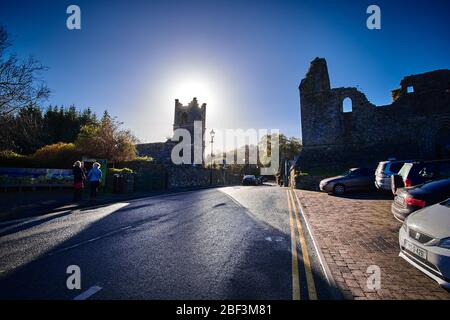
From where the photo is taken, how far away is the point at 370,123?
24.3 meters

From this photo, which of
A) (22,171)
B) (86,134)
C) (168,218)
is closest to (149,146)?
(86,134)

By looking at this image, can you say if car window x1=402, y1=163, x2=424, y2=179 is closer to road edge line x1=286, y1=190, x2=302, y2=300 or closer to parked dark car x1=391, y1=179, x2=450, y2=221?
parked dark car x1=391, y1=179, x2=450, y2=221

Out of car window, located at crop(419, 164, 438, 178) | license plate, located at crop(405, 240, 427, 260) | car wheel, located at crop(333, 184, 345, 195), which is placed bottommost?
car wheel, located at crop(333, 184, 345, 195)

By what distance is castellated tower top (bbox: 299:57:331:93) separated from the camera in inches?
1038

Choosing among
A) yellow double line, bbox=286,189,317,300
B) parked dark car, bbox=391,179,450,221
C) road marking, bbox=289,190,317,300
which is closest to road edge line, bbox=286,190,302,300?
yellow double line, bbox=286,189,317,300

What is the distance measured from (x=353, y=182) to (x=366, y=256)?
430 inches

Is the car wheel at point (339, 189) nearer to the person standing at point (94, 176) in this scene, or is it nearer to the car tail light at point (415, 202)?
the car tail light at point (415, 202)

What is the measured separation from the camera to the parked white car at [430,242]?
318cm

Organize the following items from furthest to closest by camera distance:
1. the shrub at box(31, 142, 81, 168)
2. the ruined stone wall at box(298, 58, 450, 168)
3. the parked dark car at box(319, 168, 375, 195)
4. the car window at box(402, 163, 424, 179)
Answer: the ruined stone wall at box(298, 58, 450, 168) → the shrub at box(31, 142, 81, 168) → the parked dark car at box(319, 168, 375, 195) → the car window at box(402, 163, 424, 179)

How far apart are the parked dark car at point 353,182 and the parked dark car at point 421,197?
8.49 metres

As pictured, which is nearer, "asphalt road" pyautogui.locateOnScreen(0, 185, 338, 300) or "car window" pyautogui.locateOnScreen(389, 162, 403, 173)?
"asphalt road" pyautogui.locateOnScreen(0, 185, 338, 300)

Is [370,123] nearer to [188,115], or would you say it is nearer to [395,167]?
[395,167]
